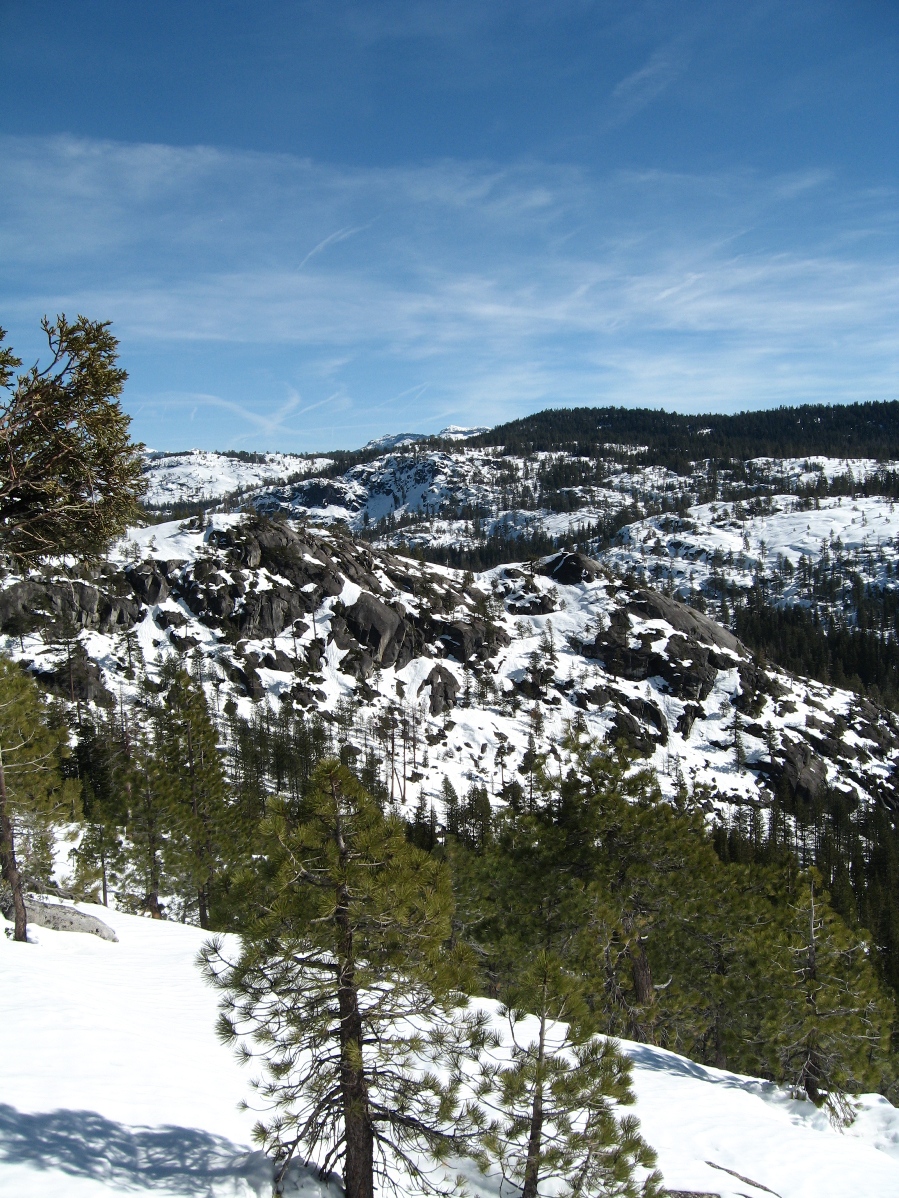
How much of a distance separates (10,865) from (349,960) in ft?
49.1

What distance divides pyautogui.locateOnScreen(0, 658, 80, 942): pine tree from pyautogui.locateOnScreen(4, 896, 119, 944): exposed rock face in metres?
1.24

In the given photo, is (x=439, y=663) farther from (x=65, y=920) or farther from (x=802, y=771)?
(x=65, y=920)

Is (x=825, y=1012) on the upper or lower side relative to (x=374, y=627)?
lower

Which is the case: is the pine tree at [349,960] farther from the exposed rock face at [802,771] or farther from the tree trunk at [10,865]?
the exposed rock face at [802,771]

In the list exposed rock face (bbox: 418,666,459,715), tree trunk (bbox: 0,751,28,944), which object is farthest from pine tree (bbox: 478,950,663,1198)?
exposed rock face (bbox: 418,666,459,715)

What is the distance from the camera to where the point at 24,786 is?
19406 millimetres

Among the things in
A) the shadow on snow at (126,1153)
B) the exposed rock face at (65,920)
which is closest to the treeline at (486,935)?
the shadow on snow at (126,1153)

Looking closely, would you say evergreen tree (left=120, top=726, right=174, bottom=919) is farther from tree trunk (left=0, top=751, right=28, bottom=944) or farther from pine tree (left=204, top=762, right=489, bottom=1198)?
pine tree (left=204, top=762, right=489, bottom=1198)

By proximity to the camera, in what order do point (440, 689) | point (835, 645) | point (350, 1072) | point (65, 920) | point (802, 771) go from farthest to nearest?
point (835, 645), point (440, 689), point (802, 771), point (65, 920), point (350, 1072)

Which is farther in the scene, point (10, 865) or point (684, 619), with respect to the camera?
point (684, 619)

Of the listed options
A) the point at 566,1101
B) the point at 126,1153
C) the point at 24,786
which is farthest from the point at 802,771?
the point at 126,1153

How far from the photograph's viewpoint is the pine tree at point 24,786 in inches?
679

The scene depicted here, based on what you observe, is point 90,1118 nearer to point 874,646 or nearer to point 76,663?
point 76,663

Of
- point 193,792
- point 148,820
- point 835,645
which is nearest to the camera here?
point 193,792
